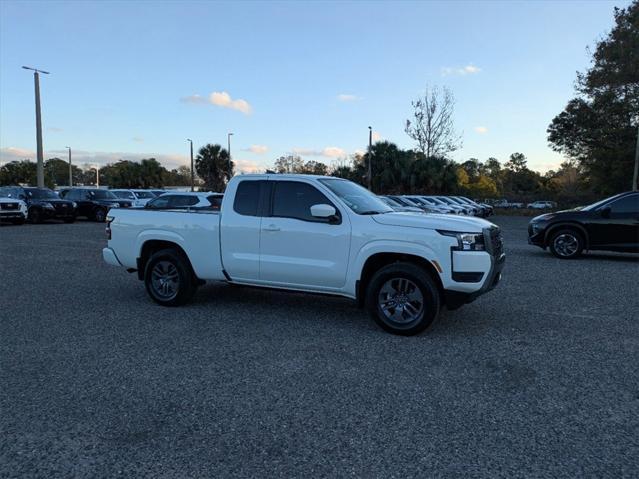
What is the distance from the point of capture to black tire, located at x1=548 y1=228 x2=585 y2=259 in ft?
39.8

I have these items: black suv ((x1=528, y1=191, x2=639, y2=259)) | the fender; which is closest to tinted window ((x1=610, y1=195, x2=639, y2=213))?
black suv ((x1=528, y1=191, x2=639, y2=259))

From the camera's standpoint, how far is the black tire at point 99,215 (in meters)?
25.7

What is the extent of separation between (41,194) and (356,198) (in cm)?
2334

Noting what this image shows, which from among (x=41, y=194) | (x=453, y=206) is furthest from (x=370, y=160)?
(x=41, y=194)

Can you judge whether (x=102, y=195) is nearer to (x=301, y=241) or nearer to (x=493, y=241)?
(x=301, y=241)

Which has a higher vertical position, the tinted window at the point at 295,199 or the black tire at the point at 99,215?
the tinted window at the point at 295,199

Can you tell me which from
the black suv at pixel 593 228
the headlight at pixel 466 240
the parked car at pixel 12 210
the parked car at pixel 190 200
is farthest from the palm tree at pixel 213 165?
the headlight at pixel 466 240

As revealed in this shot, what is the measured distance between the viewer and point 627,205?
11.5 metres

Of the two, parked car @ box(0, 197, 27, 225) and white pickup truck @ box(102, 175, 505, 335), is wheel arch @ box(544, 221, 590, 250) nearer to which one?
white pickup truck @ box(102, 175, 505, 335)

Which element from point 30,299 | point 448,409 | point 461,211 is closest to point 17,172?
point 461,211

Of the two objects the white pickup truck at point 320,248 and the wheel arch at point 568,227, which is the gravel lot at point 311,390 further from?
the wheel arch at point 568,227

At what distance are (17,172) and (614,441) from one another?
115348 mm

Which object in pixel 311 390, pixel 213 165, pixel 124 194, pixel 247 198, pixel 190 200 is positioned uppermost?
pixel 213 165

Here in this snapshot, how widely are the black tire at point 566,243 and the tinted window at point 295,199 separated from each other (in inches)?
342
